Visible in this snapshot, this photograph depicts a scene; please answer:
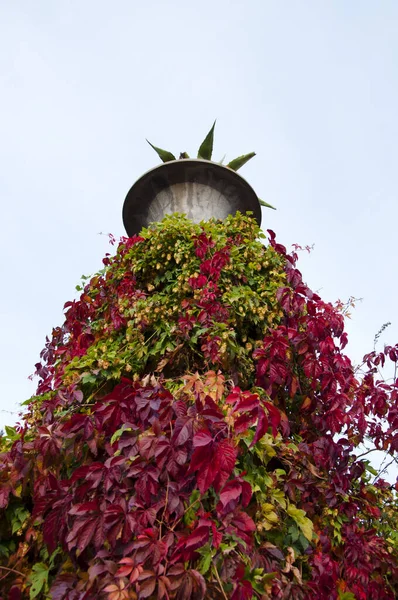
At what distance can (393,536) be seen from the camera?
8.68ft

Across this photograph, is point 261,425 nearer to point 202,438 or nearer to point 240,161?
point 202,438

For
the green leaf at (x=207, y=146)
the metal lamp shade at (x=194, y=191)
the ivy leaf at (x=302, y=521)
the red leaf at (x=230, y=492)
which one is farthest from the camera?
the green leaf at (x=207, y=146)

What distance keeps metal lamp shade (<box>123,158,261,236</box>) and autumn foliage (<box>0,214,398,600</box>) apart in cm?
64

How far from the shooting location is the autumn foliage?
1.78 metres

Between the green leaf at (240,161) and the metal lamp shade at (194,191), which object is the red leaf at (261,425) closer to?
the metal lamp shade at (194,191)

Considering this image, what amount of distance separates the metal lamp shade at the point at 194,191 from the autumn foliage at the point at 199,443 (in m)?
0.64

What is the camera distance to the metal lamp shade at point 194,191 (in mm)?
3973

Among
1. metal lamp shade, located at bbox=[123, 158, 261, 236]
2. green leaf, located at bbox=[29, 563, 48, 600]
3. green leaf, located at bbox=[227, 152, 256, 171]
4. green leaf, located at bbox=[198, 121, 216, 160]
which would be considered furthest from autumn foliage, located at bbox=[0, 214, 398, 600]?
green leaf, located at bbox=[227, 152, 256, 171]

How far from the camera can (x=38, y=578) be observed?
201 cm

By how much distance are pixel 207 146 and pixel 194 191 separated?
1.53 ft

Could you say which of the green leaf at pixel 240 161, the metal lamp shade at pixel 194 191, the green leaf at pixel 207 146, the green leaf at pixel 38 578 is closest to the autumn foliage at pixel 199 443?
the green leaf at pixel 38 578

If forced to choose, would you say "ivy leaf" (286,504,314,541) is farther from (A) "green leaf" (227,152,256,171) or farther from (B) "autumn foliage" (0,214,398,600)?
(A) "green leaf" (227,152,256,171)

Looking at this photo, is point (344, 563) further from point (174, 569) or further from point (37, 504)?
point (37, 504)

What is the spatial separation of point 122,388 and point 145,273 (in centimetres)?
122
